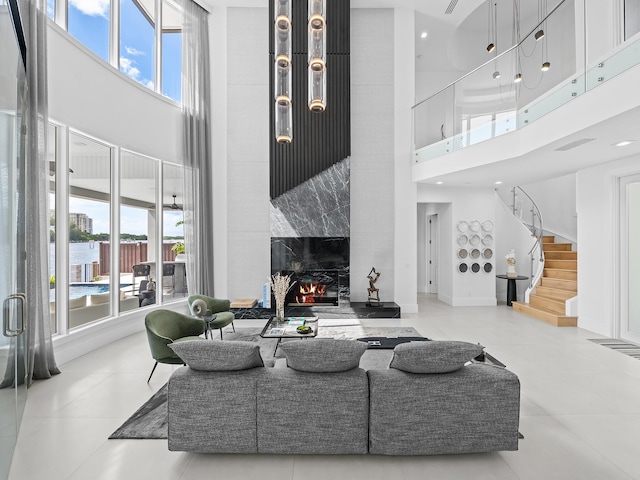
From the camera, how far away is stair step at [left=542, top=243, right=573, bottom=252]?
26.3 ft

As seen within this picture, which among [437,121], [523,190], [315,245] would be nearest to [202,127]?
[315,245]

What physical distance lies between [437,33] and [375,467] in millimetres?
8856

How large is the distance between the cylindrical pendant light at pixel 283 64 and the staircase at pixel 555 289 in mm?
5787

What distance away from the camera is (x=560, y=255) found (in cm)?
770

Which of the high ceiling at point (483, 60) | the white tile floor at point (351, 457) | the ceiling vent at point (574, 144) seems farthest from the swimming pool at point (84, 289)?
the ceiling vent at point (574, 144)

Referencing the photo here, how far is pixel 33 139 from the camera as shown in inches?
141

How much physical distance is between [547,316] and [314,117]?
5.82 metres

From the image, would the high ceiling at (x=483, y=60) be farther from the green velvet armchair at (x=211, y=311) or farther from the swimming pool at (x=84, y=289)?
the swimming pool at (x=84, y=289)

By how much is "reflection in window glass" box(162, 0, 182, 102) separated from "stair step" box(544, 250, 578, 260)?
8414 mm

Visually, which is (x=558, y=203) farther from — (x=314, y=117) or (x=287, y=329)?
(x=287, y=329)

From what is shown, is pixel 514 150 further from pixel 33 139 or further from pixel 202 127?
pixel 33 139

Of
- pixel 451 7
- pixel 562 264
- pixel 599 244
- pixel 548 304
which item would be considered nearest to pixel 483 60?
pixel 451 7

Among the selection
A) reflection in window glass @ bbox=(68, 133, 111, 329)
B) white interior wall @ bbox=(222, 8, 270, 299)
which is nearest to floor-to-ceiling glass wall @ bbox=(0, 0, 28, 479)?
reflection in window glass @ bbox=(68, 133, 111, 329)

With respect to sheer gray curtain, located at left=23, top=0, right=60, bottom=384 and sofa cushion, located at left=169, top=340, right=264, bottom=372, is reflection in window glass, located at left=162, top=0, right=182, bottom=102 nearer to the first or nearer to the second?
sheer gray curtain, located at left=23, top=0, right=60, bottom=384
